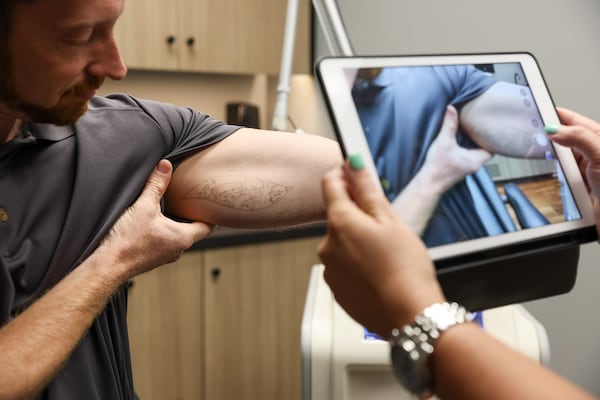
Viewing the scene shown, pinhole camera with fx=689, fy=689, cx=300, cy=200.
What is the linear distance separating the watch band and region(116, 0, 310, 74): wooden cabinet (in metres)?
2.10

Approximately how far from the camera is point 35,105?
953mm

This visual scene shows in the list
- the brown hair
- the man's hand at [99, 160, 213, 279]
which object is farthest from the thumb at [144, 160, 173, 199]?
the brown hair

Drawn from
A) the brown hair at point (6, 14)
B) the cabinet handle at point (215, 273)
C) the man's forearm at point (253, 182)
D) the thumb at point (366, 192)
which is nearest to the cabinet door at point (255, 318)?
the cabinet handle at point (215, 273)

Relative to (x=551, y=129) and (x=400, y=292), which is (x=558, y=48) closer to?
(x=551, y=129)

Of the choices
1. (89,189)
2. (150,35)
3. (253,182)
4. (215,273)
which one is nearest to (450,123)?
(253,182)

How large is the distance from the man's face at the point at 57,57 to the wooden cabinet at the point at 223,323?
125cm

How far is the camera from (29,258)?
956 millimetres

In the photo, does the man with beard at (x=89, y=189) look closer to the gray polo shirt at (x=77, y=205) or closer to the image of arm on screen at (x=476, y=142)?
the gray polo shirt at (x=77, y=205)

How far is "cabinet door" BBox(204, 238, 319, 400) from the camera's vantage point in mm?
2348

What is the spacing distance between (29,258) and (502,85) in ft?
2.24

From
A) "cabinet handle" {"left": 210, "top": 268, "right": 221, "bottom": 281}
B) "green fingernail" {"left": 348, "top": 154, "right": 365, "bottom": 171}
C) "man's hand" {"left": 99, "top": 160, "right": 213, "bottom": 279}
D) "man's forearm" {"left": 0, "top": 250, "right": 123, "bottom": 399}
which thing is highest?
"green fingernail" {"left": 348, "top": 154, "right": 365, "bottom": 171}

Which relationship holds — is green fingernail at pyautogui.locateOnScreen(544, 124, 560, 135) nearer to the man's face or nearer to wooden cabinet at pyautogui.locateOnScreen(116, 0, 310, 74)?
the man's face

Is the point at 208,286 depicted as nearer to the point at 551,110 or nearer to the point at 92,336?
the point at 92,336

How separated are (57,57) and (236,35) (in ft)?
6.37
